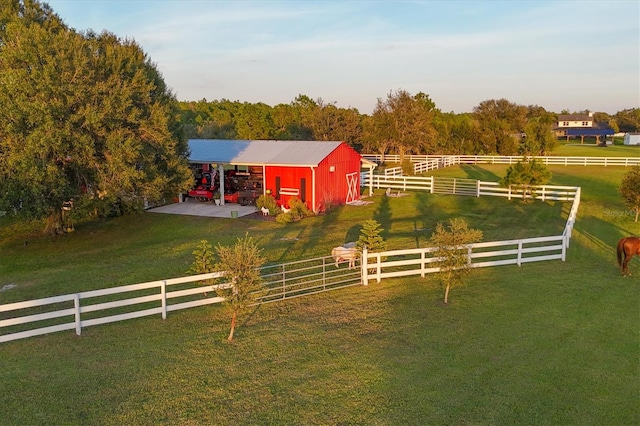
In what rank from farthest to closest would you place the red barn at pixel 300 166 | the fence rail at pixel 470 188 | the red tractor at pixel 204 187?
the red tractor at pixel 204 187 → the fence rail at pixel 470 188 → the red barn at pixel 300 166

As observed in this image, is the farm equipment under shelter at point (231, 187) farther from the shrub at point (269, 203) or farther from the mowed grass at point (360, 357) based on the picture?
the mowed grass at point (360, 357)

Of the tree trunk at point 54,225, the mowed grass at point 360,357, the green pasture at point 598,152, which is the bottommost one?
the mowed grass at point 360,357

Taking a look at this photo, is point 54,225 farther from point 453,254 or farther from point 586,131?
point 586,131

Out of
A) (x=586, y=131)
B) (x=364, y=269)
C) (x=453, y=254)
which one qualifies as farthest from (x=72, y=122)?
(x=586, y=131)

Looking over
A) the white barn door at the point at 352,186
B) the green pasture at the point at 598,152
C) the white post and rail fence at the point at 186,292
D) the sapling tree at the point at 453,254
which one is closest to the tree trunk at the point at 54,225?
the white post and rail fence at the point at 186,292

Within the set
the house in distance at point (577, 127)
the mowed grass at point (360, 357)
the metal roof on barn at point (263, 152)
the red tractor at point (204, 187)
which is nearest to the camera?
the mowed grass at point (360, 357)

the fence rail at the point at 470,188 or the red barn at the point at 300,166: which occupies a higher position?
the red barn at the point at 300,166

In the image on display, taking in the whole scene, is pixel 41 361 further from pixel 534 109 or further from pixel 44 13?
pixel 534 109
